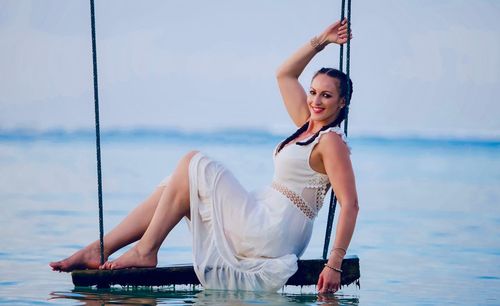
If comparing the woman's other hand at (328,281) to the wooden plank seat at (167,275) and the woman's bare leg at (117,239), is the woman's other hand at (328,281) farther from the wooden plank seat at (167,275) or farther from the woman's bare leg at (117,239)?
the woman's bare leg at (117,239)

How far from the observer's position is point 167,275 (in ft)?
17.5

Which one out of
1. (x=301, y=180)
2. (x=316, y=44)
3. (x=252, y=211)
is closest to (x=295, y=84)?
(x=316, y=44)

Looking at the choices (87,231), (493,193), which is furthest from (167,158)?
(87,231)

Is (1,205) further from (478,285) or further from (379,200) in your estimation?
(478,285)

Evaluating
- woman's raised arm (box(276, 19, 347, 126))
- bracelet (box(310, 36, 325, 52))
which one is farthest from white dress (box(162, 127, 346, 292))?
bracelet (box(310, 36, 325, 52))

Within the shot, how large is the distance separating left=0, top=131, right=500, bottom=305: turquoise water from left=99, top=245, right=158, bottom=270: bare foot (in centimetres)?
13

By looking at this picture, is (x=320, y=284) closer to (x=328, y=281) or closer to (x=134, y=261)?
(x=328, y=281)

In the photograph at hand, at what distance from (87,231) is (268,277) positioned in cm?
322

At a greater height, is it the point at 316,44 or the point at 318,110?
the point at 316,44

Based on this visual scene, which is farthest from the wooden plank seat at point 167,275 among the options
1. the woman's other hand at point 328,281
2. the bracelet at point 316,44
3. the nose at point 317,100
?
the bracelet at point 316,44

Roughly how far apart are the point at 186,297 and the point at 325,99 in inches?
39.7

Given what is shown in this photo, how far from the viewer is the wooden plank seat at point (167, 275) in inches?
209

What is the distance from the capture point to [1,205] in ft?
32.6

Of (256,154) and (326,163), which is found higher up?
(256,154)
